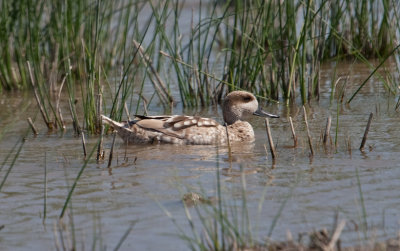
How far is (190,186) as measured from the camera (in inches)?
240

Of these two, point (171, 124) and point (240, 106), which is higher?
point (240, 106)

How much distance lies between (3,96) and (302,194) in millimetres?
6776

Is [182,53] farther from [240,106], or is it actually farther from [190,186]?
[190,186]

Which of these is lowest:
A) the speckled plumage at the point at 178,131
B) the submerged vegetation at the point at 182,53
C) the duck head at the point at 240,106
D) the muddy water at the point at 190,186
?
the muddy water at the point at 190,186

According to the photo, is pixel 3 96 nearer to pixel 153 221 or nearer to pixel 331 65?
pixel 331 65

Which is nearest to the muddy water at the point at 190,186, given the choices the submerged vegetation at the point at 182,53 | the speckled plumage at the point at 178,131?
the speckled plumage at the point at 178,131

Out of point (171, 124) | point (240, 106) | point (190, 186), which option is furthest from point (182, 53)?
point (190, 186)

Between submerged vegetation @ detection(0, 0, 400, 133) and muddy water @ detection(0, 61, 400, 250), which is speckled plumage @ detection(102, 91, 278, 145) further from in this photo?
submerged vegetation @ detection(0, 0, 400, 133)

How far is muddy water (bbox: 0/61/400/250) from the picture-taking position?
5020mm

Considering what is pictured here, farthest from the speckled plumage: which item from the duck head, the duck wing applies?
the duck head

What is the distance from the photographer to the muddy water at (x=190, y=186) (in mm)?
5020

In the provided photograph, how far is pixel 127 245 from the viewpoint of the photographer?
16.0ft

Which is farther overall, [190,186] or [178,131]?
[178,131]

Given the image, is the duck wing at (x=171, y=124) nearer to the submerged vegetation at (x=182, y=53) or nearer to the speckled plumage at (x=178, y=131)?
the speckled plumage at (x=178, y=131)
